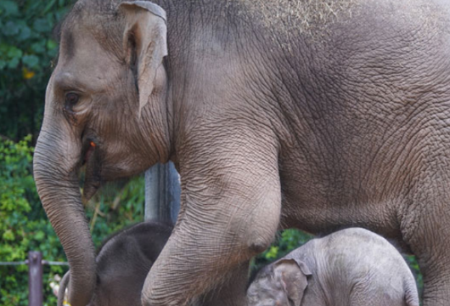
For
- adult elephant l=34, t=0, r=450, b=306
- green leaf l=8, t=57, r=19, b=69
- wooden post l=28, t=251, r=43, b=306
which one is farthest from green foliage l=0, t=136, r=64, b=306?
adult elephant l=34, t=0, r=450, b=306

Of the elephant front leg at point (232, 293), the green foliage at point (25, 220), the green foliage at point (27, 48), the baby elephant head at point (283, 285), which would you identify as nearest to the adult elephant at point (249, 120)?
the baby elephant head at point (283, 285)

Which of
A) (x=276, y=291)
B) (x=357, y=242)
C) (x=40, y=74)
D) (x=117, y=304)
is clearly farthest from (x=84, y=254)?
(x=40, y=74)

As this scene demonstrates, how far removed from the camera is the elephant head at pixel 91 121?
4.34 meters

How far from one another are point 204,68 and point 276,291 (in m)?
0.98

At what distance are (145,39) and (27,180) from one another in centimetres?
423

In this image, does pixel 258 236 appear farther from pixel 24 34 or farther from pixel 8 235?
pixel 24 34

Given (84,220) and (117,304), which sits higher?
(84,220)

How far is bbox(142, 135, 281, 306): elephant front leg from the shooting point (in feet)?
13.5

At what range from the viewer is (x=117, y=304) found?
4848 millimetres

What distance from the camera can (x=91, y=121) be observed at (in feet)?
14.4

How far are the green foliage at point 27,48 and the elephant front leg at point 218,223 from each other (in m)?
4.01

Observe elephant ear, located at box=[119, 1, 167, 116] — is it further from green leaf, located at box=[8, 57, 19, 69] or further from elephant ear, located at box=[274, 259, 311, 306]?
green leaf, located at box=[8, 57, 19, 69]

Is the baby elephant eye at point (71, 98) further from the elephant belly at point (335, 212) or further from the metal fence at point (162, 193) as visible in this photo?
the metal fence at point (162, 193)

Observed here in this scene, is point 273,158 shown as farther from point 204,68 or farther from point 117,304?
point 117,304
